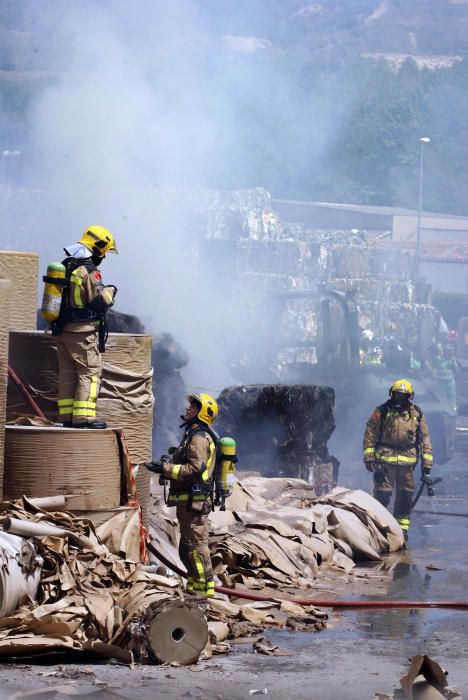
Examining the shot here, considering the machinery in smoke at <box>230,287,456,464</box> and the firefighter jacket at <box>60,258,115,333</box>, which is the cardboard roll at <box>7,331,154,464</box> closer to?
the firefighter jacket at <box>60,258,115,333</box>

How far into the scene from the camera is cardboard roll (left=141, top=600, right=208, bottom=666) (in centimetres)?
584

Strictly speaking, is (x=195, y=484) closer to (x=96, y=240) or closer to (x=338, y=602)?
(x=338, y=602)

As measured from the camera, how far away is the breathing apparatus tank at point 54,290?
783cm

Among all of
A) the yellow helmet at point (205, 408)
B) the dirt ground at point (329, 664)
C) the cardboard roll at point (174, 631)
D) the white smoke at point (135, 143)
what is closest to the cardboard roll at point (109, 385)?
the yellow helmet at point (205, 408)

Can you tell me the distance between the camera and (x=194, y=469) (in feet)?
25.0

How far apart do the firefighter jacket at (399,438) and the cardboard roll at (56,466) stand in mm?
4856

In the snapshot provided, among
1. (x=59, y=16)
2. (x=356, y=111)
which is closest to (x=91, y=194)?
(x=59, y=16)

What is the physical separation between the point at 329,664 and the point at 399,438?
5.70m

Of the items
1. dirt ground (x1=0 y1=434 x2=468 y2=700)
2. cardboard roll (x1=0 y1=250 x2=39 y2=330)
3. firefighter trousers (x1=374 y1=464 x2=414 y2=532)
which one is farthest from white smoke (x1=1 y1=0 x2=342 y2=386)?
dirt ground (x1=0 y1=434 x2=468 y2=700)

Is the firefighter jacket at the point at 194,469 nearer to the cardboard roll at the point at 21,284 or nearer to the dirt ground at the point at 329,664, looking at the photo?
the dirt ground at the point at 329,664

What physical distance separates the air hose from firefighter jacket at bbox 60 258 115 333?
1541mm

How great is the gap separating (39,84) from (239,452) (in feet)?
85.0

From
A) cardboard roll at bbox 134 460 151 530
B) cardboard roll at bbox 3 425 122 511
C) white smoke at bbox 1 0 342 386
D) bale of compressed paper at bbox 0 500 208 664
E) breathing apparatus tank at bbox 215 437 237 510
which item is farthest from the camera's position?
white smoke at bbox 1 0 342 386

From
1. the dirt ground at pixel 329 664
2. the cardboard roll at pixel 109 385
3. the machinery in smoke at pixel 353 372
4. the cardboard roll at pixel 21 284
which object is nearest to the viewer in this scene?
the dirt ground at pixel 329 664
